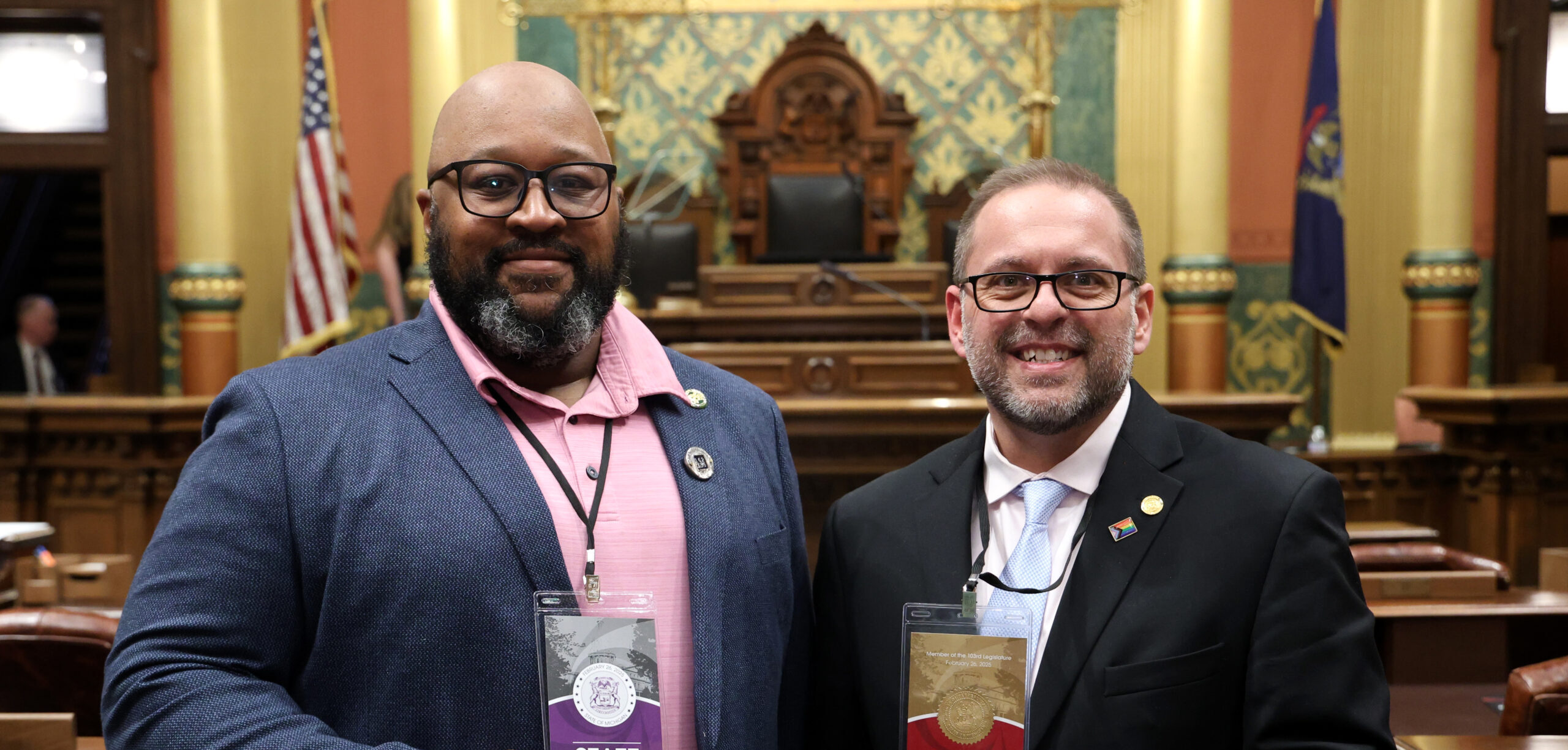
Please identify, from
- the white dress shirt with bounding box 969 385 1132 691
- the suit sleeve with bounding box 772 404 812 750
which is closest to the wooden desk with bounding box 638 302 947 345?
the suit sleeve with bounding box 772 404 812 750

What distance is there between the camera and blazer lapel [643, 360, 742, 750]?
1.31 metres

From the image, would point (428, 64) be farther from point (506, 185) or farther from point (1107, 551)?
point (1107, 551)

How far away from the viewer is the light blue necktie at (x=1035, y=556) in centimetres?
136

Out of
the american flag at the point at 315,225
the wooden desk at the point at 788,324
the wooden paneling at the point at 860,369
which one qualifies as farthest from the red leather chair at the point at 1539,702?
the american flag at the point at 315,225

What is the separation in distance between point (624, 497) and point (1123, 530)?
1.98ft

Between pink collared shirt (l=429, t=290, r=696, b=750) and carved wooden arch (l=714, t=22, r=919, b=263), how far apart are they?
19.9 feet

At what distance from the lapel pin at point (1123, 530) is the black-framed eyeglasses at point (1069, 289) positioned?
0.86ft

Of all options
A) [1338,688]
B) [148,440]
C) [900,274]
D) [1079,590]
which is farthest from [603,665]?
[900,274]

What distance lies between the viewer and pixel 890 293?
5.16 m

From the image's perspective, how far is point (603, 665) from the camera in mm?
1212

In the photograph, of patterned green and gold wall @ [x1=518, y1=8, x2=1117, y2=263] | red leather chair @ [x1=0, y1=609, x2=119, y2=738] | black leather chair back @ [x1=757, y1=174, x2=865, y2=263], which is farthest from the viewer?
patterned green and gold wall @ [x1=518, y1=8, x2=1117, y2=263]

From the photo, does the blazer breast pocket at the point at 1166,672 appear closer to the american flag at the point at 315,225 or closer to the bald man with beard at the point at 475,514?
the bald man with beard at the point at 475,514

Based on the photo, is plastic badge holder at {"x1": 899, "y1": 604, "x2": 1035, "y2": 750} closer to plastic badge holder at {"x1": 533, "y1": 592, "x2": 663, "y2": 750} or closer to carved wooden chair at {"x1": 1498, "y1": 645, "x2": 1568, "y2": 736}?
plastic badge holder at {"x1": 533, "y1": 592, "x2": 663, "y2": 750}

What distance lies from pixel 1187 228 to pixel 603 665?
227 inches
